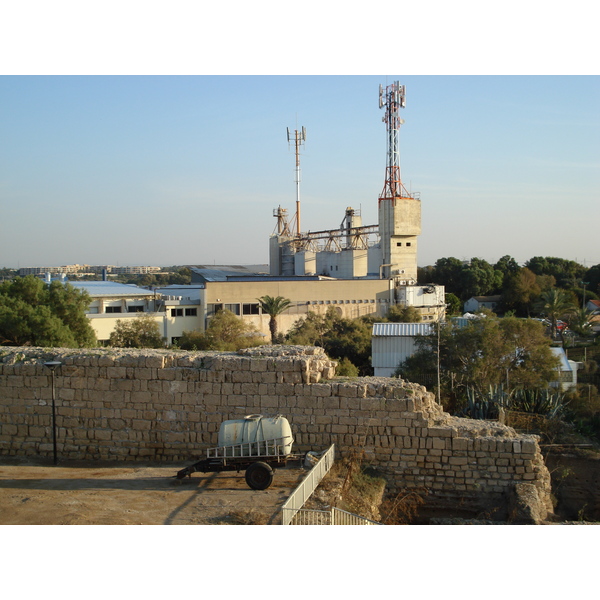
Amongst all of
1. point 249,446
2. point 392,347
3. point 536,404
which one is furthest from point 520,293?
point 249,446

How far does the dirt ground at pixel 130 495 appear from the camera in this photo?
7.02 metres

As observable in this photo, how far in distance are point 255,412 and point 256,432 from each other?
46.4 inches

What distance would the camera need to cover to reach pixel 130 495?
309 inches

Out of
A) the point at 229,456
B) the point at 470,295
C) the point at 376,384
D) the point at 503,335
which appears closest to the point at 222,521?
the point at 229,456

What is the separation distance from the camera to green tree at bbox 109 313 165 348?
28.5 m

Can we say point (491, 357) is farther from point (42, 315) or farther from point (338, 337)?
point (42, 315)

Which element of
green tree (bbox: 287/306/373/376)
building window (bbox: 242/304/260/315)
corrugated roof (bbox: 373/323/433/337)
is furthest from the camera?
building window (bbox: 242/304/260/315)

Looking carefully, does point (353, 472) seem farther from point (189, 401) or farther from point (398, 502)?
point (189, 401)

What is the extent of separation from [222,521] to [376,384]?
134 inches

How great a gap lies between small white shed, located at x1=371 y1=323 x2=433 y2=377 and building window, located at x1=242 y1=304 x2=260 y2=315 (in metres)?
17.0

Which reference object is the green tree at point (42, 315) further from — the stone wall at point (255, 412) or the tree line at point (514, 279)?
the tree line at point (514, 279)

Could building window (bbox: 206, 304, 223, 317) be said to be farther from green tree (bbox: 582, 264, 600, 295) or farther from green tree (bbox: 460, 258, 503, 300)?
green tree (bbox: 582, 264, 600, 295)

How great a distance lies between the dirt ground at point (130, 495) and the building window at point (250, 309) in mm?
28744

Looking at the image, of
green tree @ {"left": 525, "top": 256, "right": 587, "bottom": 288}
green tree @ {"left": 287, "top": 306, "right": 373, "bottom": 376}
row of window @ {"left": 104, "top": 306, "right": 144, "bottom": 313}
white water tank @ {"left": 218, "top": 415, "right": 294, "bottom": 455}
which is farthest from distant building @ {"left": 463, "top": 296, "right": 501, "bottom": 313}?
white water tank @ {"left": 218, "top": 415, "right": 294, "bottom": 455}
